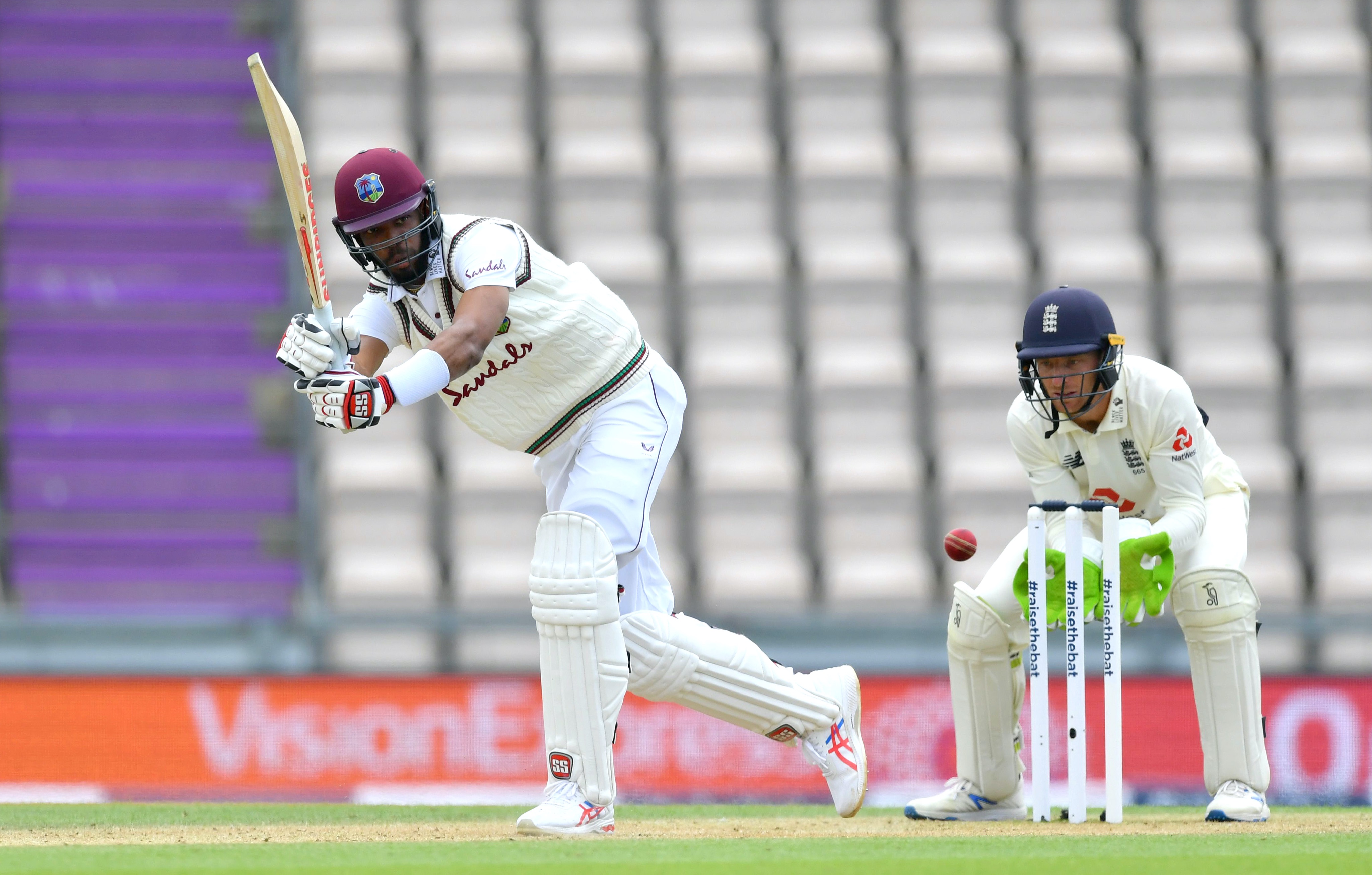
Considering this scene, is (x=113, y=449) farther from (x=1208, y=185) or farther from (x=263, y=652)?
(x=1208, y=185)

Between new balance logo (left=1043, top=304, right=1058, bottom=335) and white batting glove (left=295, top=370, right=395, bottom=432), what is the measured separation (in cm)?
157

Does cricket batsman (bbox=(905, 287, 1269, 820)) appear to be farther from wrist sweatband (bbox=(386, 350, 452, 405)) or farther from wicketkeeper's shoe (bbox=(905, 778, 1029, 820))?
wrist sweatband (bbox=(386, 350, 452, 405))

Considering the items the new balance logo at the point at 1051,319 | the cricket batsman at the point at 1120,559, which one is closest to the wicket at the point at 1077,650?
the cricket batsman at the point at 1120,559

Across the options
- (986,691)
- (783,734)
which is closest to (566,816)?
(783,734)

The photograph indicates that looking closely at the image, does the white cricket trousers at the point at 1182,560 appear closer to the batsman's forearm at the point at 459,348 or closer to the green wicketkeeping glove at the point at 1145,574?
the green wicketkeeping glove at the point at 1145,574

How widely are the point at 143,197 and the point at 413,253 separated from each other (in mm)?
4860

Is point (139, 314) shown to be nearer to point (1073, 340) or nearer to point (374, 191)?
point (374, 191)

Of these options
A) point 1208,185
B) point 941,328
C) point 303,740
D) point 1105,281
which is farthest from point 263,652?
point 1208,185

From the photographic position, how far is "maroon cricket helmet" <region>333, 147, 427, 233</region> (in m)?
3.85

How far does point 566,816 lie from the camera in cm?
383

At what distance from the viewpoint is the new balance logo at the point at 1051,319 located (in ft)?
13.4

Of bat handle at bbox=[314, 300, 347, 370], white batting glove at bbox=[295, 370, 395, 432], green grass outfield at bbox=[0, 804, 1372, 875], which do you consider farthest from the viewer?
bat handle at bbox=[314, 300, 347, 370]

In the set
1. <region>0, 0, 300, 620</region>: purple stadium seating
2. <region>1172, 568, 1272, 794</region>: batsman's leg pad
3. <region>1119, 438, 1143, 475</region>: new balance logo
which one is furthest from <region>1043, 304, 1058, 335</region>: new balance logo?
<region>0, 0, 300, 620</region>: purple stadium seating

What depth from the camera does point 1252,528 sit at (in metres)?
7.51
